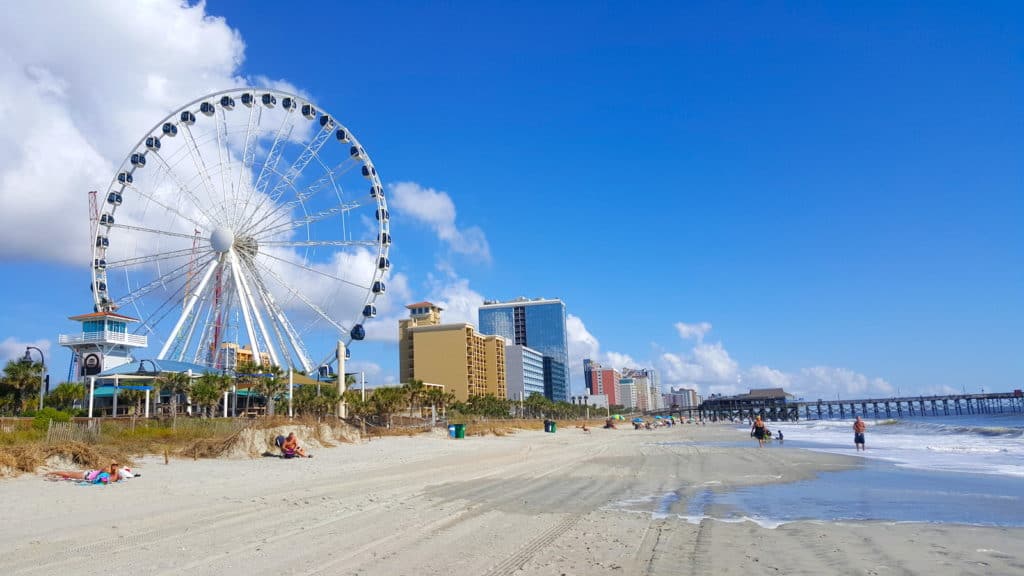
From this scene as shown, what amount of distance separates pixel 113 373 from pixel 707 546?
5187 cm

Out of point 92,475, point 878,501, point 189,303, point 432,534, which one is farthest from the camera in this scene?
point 189,303

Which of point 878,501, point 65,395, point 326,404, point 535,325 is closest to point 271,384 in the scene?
point 326,404

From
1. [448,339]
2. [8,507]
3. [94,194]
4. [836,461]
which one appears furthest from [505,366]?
[8,507]

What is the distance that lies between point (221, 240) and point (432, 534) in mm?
35568

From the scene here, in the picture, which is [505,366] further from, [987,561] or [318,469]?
[987,561]

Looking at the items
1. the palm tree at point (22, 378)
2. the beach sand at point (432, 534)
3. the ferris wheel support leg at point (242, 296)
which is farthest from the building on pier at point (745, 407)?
the beach sand at point (432, 534)

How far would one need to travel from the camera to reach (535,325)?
640 feet

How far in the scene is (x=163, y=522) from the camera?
9594mm

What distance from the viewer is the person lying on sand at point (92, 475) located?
14059mm

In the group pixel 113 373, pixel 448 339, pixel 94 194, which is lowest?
pixel 113 373

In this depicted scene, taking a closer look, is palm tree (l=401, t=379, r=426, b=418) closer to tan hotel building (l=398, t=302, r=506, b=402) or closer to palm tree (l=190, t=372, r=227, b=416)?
palm tree (l=190, t=372, r=227, b=416)

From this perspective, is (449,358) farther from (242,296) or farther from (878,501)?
(878,501)

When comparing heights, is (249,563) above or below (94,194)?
below

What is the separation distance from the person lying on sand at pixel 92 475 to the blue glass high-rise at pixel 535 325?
178 m
